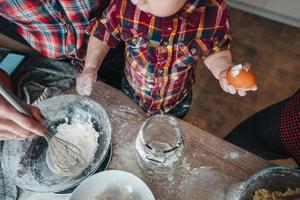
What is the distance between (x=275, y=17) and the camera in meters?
1.84

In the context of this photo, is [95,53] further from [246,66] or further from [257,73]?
[257,73]

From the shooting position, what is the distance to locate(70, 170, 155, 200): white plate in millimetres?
643

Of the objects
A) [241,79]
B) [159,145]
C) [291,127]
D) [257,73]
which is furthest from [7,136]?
[257,73]

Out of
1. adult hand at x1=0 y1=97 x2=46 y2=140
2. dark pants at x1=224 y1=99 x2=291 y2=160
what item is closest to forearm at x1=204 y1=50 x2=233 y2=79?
dark pants at x1=224 y1=99 x2=291 y2=160

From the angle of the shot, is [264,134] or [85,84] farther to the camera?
[264,134]

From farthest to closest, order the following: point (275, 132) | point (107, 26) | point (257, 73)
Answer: point (257, 73), point (275, 132), point (107, 26)

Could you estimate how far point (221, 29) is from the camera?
0.80 metres

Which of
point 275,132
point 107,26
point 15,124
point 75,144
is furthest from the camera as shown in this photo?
point 275,132

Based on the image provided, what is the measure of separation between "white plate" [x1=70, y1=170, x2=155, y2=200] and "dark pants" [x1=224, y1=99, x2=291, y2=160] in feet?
1.53

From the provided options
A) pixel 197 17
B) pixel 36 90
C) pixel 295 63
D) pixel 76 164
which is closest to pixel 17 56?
pixel 36 90

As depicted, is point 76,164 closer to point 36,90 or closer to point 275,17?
point 36,90

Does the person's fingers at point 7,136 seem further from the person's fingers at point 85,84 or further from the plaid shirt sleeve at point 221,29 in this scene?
the plaid shirt sleeve at point 221,29

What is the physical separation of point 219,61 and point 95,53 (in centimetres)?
29

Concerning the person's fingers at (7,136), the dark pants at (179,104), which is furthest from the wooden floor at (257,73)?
the person's fingers at (7,136)
